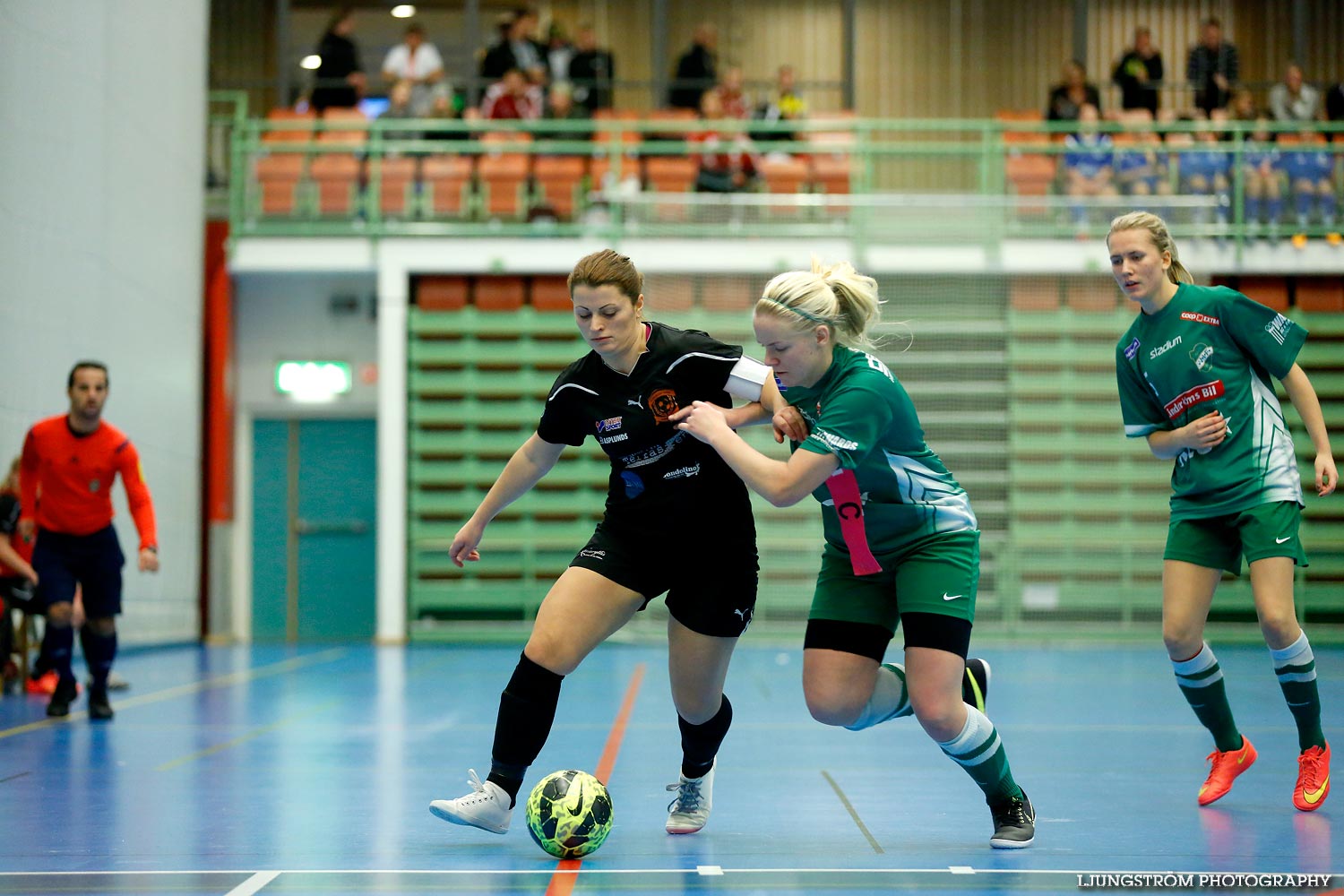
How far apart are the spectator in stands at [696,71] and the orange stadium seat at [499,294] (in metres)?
3.13

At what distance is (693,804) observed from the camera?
4391 millimetres

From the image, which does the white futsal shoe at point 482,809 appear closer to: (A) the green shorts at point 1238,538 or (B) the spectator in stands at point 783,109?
(A) the green shorts at point 1238,538

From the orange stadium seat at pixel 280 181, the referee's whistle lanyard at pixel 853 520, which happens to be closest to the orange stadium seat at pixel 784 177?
the orange stadium seat at pixel 280 181

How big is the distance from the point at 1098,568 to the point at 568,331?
647 centimetres

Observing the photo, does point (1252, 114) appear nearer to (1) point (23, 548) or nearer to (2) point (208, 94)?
(2) point (208, 94)

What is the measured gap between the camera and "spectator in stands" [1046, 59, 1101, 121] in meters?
15.7

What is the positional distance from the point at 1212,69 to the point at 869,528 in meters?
14.6

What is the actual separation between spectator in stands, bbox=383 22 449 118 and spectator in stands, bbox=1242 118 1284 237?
9.09 m

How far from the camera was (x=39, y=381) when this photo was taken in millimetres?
10984

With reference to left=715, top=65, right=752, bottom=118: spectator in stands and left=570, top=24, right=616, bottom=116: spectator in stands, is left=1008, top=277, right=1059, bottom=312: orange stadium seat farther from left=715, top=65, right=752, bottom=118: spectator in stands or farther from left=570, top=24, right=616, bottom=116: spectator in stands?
left=570, top=24, right=616, bottom=116: spectator in stands

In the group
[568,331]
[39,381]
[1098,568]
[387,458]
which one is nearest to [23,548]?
[39,381]

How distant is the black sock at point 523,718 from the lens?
4004 millimetres

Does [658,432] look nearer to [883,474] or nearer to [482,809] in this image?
[883,474]

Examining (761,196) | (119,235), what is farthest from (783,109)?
(119,235)
